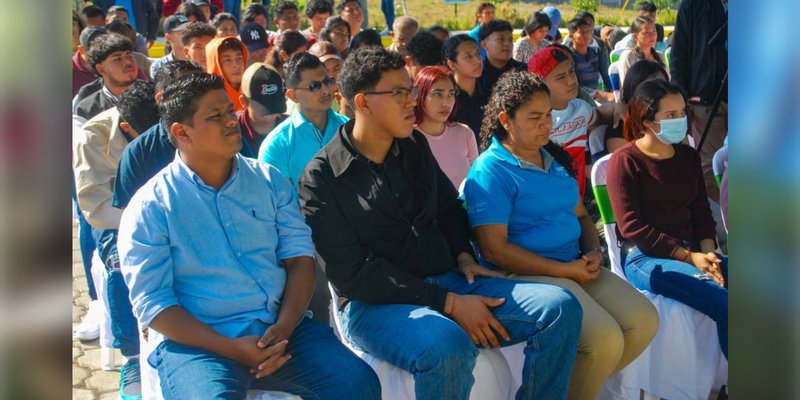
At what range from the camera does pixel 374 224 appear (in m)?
3.00

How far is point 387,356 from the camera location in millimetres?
2816

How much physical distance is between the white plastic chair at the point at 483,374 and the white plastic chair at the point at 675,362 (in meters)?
0.57

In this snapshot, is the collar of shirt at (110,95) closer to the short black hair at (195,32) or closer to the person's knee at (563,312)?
the short black hair at (195,32)

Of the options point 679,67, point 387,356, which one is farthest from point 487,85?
point 387,356

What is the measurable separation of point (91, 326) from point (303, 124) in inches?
64.6

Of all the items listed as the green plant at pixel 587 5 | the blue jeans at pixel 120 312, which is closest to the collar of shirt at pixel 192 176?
the blue jeans at pixel 120 312

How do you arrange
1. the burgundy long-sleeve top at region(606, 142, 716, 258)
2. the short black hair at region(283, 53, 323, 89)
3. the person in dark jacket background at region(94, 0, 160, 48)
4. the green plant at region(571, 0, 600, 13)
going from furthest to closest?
the green plant at region(571, 0, 600, 13) → the person in dark jacket background at region(94, 0, 160, 48) → the short black hair at region(283, 53, 323, 89) → the burgundy long-sleeve top at region(606, 142, 716, 258)

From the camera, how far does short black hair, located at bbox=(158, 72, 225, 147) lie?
2.82 meters

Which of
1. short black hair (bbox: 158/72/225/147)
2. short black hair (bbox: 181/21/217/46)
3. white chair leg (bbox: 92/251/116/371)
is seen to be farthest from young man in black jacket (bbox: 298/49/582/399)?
short black hair (bbox: 181/21/217/46)

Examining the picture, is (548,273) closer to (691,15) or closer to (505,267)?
(505,267)

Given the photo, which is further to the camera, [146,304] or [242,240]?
[242,240]

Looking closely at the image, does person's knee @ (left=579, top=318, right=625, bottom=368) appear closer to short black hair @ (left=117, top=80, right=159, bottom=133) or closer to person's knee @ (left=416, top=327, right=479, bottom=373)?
person's knee @ (left=416, top=327, right=479, bottom=373)

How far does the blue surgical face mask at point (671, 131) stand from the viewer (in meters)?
3.83

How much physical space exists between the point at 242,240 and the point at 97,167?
4.53ft
